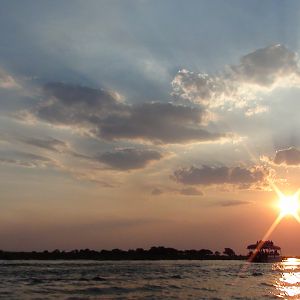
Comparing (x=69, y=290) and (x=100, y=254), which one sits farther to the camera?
(x=100, y=254)

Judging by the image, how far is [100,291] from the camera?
4356 cm

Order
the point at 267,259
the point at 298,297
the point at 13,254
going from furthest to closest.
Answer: the point at 13,254 < the point at 267,259 < the point at 298,297

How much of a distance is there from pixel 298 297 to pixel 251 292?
609cm

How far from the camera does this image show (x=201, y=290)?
4866cm

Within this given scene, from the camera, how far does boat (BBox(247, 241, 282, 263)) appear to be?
149375 mm

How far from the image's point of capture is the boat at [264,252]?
149 meters

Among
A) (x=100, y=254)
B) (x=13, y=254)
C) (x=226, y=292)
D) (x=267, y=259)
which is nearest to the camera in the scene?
(x=226, y=292)

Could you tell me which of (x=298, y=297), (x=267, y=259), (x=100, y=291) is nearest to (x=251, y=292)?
(x=298, y=297)

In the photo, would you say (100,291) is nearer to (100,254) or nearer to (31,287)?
(31,287)

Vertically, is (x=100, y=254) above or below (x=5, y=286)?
above

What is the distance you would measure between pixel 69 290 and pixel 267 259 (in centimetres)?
11619

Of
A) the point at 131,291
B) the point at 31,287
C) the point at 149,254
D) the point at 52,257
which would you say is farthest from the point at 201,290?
the point at 149,254

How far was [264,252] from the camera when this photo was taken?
150500mm

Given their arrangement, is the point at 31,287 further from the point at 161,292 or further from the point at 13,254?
the point at 13,254
